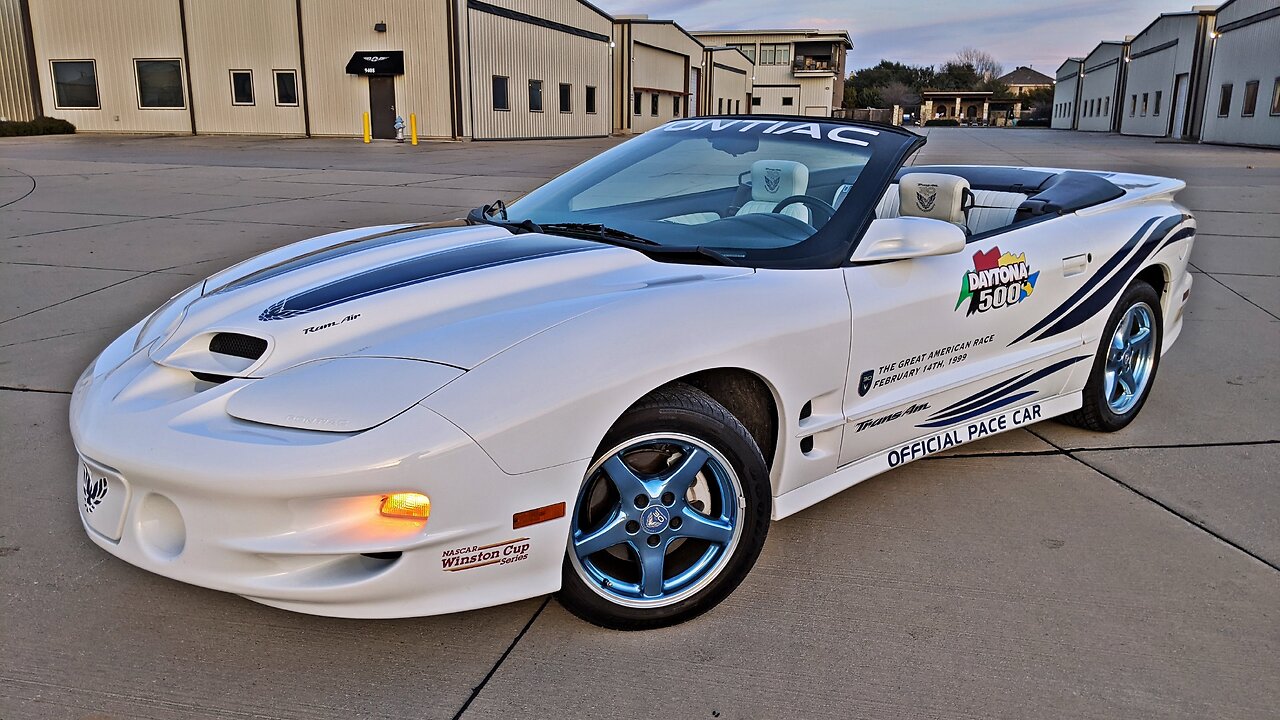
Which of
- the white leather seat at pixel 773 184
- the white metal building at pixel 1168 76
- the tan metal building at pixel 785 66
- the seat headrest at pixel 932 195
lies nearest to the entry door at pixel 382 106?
the seat headrest at pixel 932 195

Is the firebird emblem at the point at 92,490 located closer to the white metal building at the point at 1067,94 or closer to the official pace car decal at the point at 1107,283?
the official pace car decal at the point at 1107,283

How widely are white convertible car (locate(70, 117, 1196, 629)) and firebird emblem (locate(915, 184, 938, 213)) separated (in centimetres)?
41

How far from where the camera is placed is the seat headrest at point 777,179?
11.5 feet

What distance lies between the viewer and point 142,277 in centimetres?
714

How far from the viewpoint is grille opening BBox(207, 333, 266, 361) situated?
8.14 ft

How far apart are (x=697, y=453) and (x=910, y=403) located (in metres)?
1.02

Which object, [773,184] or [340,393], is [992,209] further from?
[340,393]

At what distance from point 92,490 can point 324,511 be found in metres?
0.80

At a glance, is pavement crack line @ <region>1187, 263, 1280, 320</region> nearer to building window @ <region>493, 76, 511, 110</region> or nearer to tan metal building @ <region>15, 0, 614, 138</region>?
tan metal building @ <region>15, 0, 614, 138</region>

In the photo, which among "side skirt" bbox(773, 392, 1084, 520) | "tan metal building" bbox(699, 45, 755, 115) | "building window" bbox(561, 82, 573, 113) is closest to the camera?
"side skirt" bbox(773, 392, 1084, 520)

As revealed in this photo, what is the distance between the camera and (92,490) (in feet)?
8.08

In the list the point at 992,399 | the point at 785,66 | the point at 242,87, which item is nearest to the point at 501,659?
the point at 992,399

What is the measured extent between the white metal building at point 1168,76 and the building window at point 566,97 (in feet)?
83.1

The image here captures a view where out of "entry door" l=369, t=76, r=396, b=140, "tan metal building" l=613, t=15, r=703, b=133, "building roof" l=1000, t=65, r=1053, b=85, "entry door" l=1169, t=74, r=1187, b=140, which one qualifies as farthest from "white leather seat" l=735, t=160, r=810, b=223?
"building roof" l=1000, t=65, r=1053, b=85
